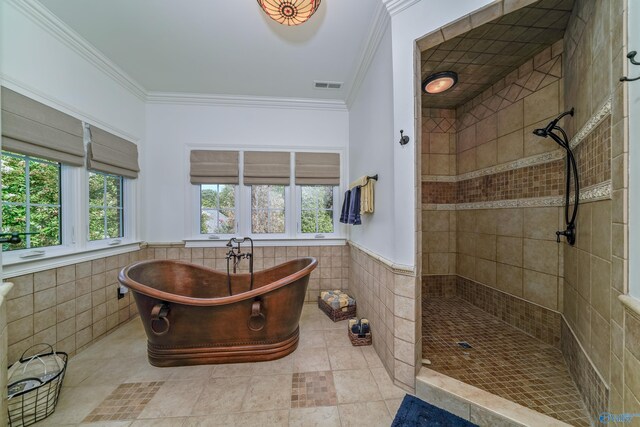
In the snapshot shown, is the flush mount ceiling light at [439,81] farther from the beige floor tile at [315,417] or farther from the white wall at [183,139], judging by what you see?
the beige floor tile at [315,417]

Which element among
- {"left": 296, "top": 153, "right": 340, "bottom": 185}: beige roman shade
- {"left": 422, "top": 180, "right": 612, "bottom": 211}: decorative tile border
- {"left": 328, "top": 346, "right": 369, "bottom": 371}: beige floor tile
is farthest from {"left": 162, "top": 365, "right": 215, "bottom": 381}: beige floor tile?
{"left": 422, "top": 180, "right": 612, "bottom": 211}: decorative tile border

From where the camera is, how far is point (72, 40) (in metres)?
1.92

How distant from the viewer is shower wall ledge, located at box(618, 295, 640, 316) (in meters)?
0.87

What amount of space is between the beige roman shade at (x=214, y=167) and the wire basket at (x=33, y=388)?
2013 millimetres

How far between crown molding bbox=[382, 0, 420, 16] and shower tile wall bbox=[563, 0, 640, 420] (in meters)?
1.02

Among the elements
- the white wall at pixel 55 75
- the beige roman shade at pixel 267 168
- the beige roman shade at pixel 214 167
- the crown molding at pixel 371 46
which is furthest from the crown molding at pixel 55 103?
the crown molding at pixel 371 46

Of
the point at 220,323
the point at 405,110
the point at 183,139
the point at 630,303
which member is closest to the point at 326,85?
the point at 405,110

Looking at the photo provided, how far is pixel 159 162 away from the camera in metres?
2.88

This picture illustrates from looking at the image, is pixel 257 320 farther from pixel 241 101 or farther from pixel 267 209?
pixel 241 101

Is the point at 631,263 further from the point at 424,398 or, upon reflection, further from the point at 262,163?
the point at 262,163

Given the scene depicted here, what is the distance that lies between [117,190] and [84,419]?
2.17 metres

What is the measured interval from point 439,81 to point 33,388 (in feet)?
12.1

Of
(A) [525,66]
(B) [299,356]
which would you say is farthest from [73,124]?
(A) [525,66]

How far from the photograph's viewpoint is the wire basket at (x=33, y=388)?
127cm
